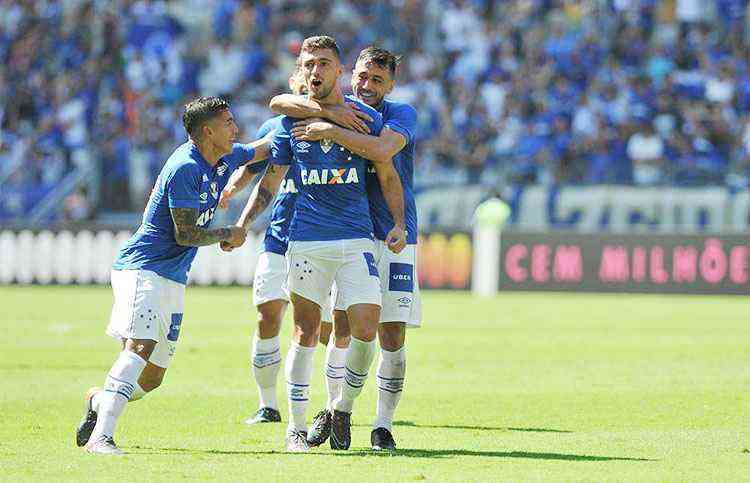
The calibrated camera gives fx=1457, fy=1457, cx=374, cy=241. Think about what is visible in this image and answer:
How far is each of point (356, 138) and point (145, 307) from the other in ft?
5.22

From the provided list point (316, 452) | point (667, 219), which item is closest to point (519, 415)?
point (316, 452)

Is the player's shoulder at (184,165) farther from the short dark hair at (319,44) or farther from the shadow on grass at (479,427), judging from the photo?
the shadow on grass at (479,427)

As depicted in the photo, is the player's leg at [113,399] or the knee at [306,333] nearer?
the player's leg at [113,399]

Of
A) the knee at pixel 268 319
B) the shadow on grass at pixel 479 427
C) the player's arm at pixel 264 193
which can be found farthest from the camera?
the knee at pixel 268 319

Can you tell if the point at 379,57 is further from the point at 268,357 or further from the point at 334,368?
the point at 268,357

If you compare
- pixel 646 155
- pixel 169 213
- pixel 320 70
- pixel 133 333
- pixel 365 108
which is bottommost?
pixel 133 333

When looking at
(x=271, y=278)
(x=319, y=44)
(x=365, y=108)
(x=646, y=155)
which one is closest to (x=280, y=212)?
(x=271, y=278)

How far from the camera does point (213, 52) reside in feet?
102

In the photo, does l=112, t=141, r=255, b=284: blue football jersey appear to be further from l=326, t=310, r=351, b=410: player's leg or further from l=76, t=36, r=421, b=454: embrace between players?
l=326, t=310, r=351, b=410: player's leg

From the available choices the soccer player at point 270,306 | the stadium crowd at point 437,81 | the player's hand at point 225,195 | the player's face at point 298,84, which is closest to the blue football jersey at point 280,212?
the soccer player at point 270,306

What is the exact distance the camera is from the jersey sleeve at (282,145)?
9.02 m

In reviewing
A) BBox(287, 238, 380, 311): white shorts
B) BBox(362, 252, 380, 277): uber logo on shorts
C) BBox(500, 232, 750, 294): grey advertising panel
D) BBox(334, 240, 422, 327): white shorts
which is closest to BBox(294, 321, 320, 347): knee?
BBox(287, 238, 380, 311): white shorts

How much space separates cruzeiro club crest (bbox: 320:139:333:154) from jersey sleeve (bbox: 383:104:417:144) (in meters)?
0.40

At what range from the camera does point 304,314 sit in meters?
8.81
